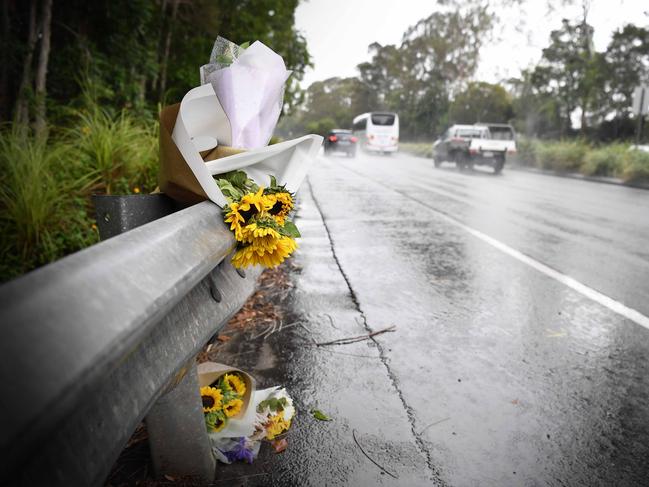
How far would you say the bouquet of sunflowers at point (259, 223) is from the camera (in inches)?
66.7

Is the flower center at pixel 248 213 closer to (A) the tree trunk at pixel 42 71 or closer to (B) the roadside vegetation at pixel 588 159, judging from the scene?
(A) the tree trunk at pixel 42 71

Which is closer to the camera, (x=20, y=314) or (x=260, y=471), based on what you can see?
(x=20, y=314)

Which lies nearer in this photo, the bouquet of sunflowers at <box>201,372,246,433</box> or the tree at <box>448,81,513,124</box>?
the bouquet of sunflowers at <box>201,372,246,433</box>

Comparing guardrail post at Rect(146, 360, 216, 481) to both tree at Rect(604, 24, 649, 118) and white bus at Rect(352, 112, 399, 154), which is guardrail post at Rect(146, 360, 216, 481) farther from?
white bus at Rect(352, 112, 399, 154)

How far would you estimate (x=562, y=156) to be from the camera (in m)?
23.7

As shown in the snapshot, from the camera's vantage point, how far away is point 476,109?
46.4m

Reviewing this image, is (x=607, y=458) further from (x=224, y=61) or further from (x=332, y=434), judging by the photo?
(x=224, y=61)

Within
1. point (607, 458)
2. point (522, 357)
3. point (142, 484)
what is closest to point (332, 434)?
point (142, 484)

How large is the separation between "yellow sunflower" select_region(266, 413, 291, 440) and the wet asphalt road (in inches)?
2.2

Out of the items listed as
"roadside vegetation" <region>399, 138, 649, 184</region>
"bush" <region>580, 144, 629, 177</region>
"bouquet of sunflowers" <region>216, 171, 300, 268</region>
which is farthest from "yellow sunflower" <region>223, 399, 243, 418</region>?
"bush" <region>580, 144, 629, 177</region>

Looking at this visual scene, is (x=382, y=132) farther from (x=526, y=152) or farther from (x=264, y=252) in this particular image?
(x=264, y=252)

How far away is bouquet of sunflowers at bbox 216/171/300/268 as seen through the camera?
5.56 ft

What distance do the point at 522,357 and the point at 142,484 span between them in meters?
2.23

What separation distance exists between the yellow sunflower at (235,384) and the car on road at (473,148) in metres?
21.0
